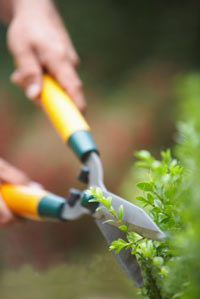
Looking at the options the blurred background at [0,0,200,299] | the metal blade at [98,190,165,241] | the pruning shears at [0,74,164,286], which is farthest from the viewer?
the blurred background at [0,0,200,299]

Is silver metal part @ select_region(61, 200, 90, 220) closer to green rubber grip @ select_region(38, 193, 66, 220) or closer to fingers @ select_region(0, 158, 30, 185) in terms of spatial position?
green rubber grip @ select_region(38, 193, 66, 220)

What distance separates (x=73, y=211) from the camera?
0.70 metres

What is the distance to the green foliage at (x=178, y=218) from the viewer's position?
25 centimetres

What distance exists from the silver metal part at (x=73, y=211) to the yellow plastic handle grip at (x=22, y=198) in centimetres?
6

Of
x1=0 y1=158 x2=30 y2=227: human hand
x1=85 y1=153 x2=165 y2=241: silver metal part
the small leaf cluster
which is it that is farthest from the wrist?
the small leaf cluster

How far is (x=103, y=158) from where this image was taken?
1.46m

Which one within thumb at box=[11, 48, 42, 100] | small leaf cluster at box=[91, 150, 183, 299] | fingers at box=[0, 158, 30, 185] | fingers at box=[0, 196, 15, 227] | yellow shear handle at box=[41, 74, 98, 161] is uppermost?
thumb at box=[11, 48, 42, 100]

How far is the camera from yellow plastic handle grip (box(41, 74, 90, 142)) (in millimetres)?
727

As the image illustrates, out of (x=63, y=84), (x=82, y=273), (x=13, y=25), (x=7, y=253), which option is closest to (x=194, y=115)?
(x=82, y=273)

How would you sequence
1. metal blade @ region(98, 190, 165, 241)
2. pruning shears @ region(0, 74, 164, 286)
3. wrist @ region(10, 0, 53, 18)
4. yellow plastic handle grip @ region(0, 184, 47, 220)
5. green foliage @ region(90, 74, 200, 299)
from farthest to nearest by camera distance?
1. wrist @ region(10, 0, 53, 18)
2. yellow plastic handle grip @ region(0, 184, 47, 220)
3. pruning shears @ region(0, 74, 164, 286)
4. metal blade @ region(98, 190, 165, 241)
5. green foliage @ region(90, 74, 200, 299)

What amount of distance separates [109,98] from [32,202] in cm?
79

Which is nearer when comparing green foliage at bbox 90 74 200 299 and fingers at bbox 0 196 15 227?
green foliage at bbox 90 74 200 299

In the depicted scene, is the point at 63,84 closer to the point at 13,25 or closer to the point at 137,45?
the point at 13,25

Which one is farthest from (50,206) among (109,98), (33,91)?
(109,98)
